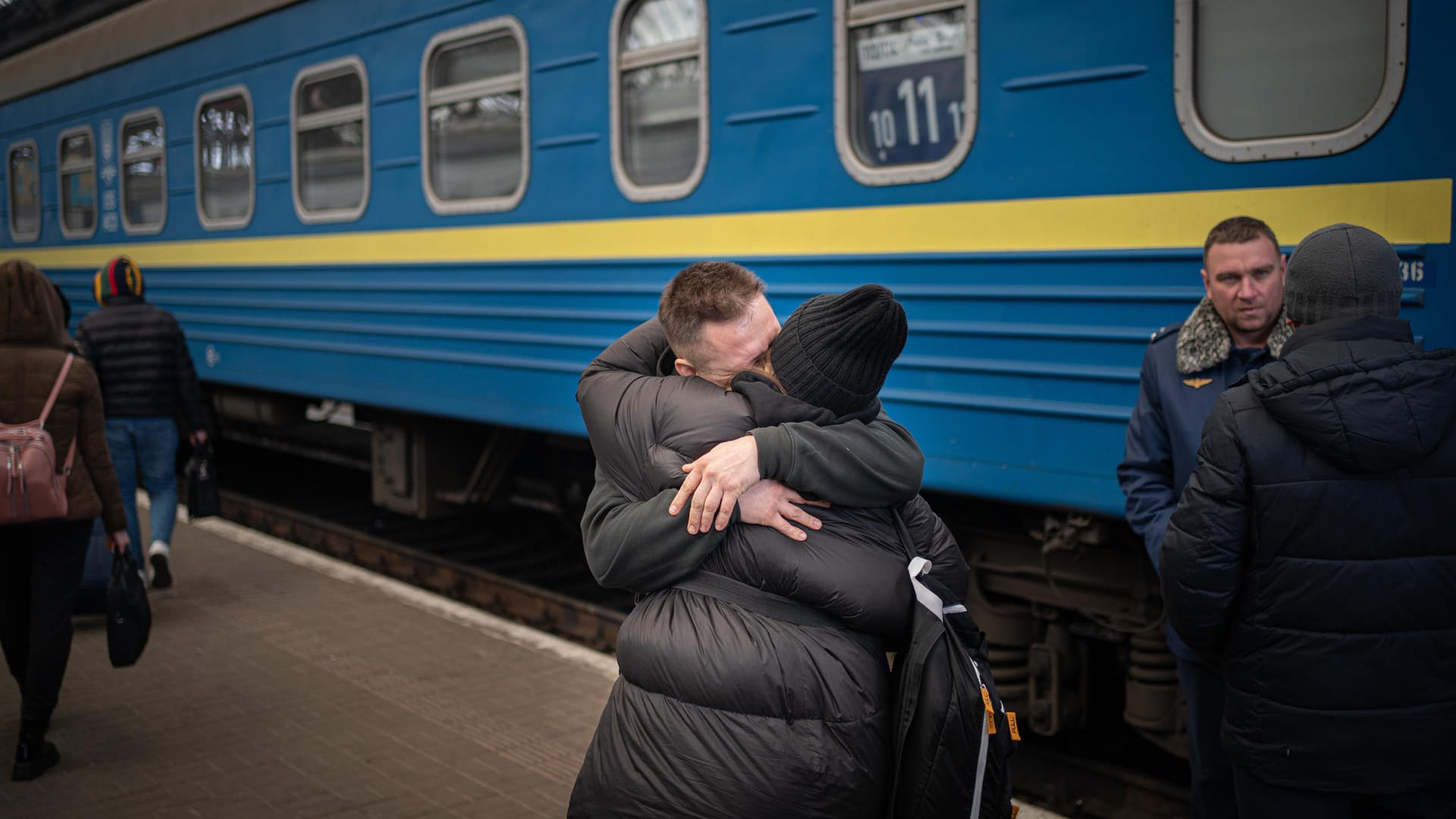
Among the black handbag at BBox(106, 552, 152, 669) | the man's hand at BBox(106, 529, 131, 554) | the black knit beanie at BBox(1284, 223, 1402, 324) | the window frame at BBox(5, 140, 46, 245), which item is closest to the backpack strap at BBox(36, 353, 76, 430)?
the man's hand at BBox(106, 529, 131, 554)

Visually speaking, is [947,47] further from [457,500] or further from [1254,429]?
[457,500]

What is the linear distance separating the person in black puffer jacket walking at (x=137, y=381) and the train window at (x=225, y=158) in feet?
6.29

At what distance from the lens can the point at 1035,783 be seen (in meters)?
4.39

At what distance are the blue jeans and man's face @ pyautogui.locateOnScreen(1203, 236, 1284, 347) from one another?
200 inches

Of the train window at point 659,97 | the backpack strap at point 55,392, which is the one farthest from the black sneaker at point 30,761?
the train window at point 659,97

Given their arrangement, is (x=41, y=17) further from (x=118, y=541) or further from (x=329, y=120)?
(x=118, y=541)

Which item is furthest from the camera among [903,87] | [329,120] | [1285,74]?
[329,120]

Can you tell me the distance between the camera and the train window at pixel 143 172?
30.2ft

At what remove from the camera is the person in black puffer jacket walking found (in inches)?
245

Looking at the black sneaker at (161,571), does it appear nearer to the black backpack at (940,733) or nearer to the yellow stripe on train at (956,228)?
the yellow stripe on train at (956,228)

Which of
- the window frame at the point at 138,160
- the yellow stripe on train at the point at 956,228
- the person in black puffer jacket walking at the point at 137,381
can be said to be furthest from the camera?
the window frame at the point at 138,160

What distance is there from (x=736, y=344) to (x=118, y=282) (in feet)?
16.9

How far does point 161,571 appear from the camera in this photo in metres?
6.52

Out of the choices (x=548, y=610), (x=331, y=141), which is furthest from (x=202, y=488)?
(x=331, y=141)
